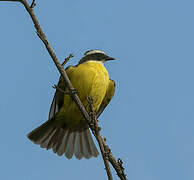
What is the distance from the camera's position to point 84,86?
20.2 feet

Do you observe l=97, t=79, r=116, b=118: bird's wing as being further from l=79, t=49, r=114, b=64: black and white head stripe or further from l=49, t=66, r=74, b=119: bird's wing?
l=49, t=66, r=74, b=119: bird's wing

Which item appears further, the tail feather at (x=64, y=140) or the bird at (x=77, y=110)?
the tail feather at (x=64, y=140)

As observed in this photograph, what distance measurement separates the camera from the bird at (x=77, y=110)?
6.22 metres

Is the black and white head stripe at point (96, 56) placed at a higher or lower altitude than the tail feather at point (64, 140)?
higher

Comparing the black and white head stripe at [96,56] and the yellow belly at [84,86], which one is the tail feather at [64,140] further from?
the black and white head stripe at [96,56]

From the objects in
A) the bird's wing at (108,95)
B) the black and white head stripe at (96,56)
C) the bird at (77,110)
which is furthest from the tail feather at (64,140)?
the black and white head stripe at (96,56)

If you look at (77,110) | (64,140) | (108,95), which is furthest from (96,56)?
(64,140)

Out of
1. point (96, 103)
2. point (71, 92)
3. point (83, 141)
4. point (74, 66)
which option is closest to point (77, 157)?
point (83, 141)

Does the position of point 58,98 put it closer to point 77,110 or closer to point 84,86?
point 77,110

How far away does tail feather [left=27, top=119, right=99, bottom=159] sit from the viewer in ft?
22.1

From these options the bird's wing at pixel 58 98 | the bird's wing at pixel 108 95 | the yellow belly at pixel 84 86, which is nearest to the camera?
the yellow belly at pixel 84 86

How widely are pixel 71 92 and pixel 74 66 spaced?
7.40 feet

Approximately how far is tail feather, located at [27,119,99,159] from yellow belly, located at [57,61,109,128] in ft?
1.10

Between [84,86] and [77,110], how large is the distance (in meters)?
0.45
